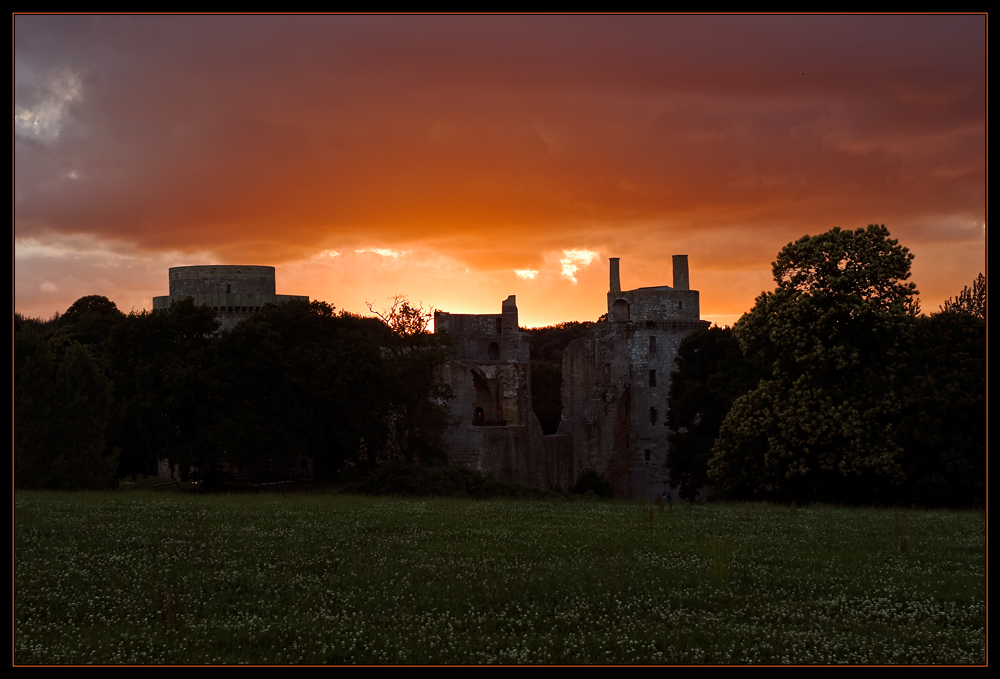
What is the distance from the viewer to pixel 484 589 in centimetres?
1477

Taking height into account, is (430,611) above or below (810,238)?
below

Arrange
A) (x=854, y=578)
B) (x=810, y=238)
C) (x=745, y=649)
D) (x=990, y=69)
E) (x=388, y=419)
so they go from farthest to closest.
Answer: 1. (x=388, y=419)
2. (x=810, y=238)
3. (x=854, y=578)
4. (x=745, y=649)
5. (x=990, y=69)

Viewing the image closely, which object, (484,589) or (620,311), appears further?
(620,311)

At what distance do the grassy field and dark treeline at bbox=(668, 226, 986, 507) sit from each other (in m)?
13.1

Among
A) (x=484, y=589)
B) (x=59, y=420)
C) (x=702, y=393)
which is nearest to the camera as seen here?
(x=484, y=589)

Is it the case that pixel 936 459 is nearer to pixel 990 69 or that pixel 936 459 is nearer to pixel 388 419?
pixel 990 69

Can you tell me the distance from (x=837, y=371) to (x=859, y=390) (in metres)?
1.10

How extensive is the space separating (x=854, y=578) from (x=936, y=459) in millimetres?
21728

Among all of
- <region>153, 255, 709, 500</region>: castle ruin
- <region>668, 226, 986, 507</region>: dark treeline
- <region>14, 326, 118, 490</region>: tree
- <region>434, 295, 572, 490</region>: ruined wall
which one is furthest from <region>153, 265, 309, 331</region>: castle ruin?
<region>668, 226, 986, 507</region>: dark treeline

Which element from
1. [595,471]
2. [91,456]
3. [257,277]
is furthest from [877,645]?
[257,277]

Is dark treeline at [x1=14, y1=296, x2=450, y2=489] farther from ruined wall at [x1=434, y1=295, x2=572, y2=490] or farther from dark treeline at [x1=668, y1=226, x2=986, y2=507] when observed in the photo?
dark treeline at [x1=668, y1=226, x2=986, y2=507]

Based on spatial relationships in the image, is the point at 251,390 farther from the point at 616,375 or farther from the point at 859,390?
the point at 616,375

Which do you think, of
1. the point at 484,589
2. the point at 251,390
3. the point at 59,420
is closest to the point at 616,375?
the point at 251,390

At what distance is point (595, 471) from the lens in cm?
8012
